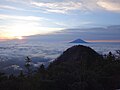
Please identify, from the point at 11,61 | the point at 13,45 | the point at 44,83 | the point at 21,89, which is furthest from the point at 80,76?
the point at 13,45

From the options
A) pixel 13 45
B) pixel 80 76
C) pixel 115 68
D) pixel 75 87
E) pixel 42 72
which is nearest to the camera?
pixel 75 87

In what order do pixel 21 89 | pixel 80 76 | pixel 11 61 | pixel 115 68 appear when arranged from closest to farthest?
pixel 21 89, pixel 80 76, pixel 115 68, pixel 11 61

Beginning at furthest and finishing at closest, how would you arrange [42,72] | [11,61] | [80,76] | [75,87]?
1. [11,61]
2. [42,72]
3. [80,76]
4. [75,87]

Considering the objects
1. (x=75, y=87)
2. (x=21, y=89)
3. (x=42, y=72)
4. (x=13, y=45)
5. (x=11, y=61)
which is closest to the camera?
(x=21, y=89)

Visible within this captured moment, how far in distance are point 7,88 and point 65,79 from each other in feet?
17.2

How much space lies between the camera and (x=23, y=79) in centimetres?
2334

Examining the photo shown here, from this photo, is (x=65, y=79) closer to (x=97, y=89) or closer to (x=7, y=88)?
(x=97, y=89)

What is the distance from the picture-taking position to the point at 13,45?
162m

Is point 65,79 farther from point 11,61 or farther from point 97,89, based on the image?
point 11,61

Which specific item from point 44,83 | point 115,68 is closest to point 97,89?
point 44,83

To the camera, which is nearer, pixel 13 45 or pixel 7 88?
pixel 7 88

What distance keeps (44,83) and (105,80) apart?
7555 mm

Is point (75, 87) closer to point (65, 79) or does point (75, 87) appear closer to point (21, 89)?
point (65, 79)

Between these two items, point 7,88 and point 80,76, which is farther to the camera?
point 80,76
